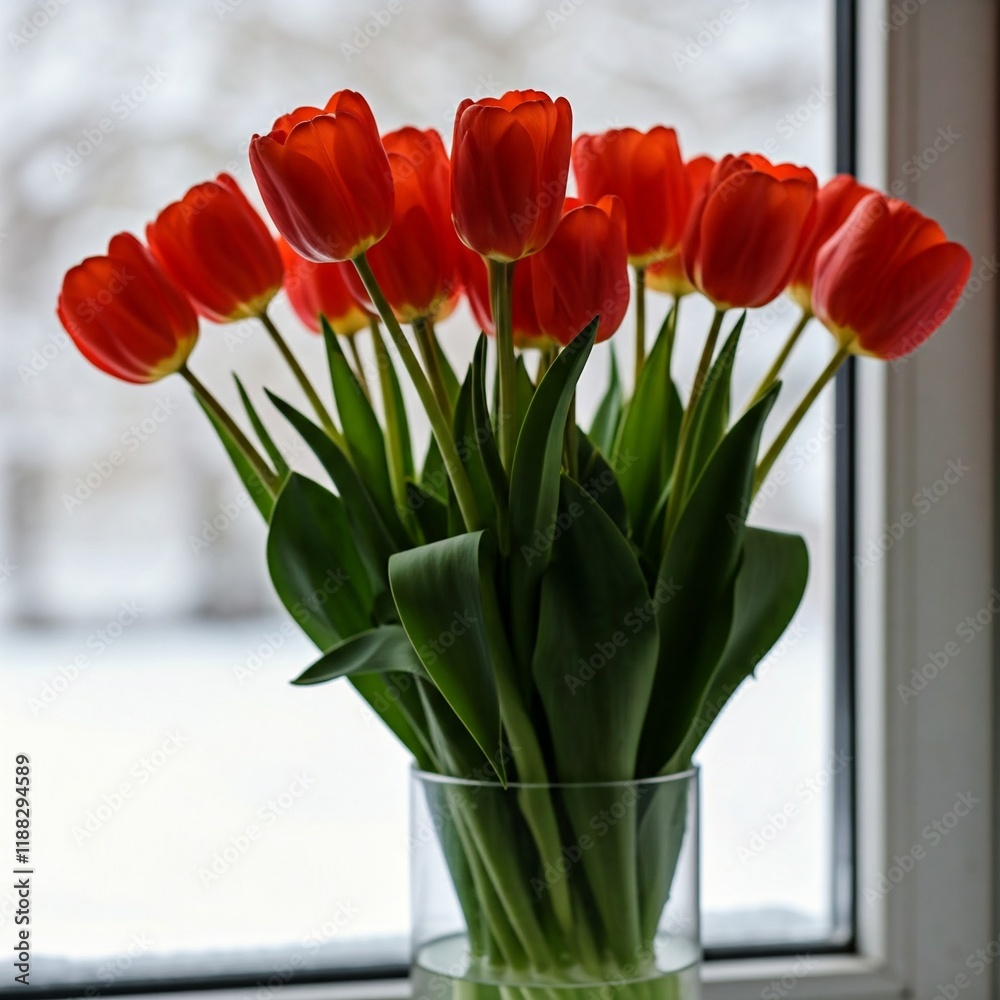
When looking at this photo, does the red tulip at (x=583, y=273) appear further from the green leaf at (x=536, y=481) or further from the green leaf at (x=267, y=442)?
the green leaf at (x=267, y=442)

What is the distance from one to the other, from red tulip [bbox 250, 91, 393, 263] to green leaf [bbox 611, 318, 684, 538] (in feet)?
0.61

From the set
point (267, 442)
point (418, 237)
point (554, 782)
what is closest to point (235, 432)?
point (267, 442)

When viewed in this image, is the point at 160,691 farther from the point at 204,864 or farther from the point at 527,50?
the point at 527,50

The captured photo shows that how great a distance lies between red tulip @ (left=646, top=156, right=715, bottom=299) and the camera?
Result: 1.94 feet

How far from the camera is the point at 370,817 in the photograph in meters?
0.86

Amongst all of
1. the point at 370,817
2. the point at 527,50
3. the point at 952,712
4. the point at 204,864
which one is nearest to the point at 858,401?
the point at 952,712

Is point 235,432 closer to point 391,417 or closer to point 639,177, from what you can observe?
point 391,417

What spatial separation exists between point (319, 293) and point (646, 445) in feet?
0.65

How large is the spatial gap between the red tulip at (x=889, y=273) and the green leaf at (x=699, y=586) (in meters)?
0.06

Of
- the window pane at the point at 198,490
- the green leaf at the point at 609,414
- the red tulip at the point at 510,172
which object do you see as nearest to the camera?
the red tulip at the point at 510,172

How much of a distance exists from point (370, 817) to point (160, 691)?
185mm

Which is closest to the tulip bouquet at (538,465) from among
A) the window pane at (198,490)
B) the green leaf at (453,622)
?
the green leaf at (453,622)

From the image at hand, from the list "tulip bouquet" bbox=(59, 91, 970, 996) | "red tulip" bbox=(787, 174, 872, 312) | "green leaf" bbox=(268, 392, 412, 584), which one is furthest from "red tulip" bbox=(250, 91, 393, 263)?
"red tulip" bbox=(787, 174, 872, 312)

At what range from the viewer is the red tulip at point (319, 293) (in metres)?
0.61
